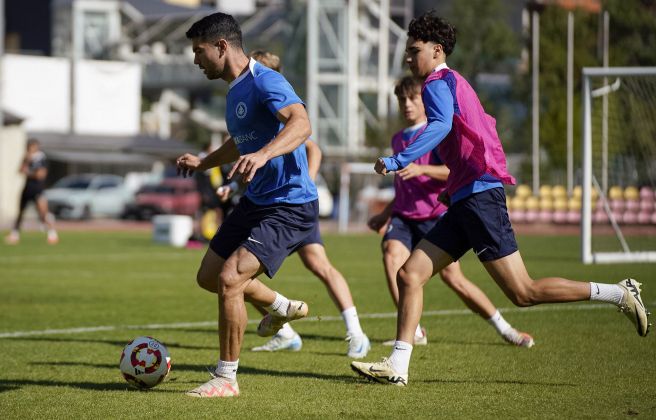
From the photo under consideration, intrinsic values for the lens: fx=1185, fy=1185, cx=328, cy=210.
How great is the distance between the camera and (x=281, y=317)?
7.82 metres

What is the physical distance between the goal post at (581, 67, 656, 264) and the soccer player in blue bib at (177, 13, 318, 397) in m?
12.1

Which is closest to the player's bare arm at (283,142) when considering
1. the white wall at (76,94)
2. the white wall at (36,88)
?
the white wall at (76,94)

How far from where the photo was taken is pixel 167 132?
88.6 m

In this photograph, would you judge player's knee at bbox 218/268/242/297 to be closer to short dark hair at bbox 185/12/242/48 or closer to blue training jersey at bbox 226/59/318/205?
blue training jersey at bbox 226/59/318/205

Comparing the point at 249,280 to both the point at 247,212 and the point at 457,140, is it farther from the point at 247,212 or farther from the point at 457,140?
the point at 457,140

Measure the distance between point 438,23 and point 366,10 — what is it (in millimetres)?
59691

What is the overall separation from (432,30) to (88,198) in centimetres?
4322

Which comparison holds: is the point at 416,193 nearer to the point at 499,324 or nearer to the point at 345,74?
the point at 499,324

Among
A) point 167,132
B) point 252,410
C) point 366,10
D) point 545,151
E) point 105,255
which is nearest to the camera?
point 252,410

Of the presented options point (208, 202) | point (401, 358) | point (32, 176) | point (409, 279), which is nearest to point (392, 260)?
point (409, 279)

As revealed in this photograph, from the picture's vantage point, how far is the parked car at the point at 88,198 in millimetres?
48594

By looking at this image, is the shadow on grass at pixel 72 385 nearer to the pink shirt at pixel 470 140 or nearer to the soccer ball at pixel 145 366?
the soccer ball at pixel 145 366

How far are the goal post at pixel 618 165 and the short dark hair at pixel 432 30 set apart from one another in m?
11.5

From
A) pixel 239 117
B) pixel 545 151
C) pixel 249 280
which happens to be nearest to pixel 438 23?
pixel 239 117
